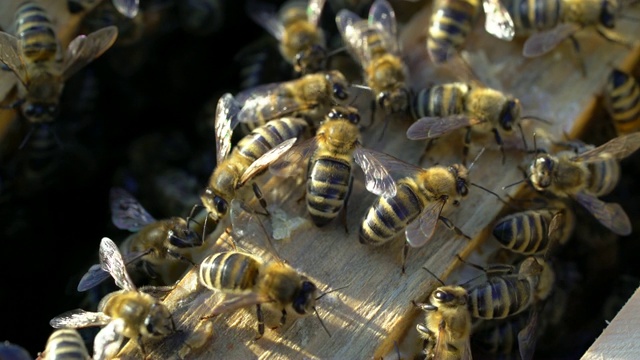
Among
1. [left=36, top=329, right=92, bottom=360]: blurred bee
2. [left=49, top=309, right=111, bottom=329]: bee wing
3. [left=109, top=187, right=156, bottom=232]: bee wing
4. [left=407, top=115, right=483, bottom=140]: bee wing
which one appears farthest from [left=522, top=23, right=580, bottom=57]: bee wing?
[left=36, top=329, right=92, bottom=360]: blurred bee

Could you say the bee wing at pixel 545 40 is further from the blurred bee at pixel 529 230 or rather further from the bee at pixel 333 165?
the bee at pixel 333 165

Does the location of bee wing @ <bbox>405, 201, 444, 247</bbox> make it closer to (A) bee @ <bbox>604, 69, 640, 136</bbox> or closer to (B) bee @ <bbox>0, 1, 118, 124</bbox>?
(A) bee @ <bbox>604, 69, 640, 136</bbox>

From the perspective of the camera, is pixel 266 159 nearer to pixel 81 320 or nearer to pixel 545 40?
pixel 81 320

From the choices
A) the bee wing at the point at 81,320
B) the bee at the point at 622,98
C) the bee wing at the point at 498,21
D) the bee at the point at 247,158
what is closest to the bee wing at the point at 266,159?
the bee at the point at 247,158

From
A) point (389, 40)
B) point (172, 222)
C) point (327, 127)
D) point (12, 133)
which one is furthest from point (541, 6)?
point (12, 133)

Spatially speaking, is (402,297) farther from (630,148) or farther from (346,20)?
(346,20)

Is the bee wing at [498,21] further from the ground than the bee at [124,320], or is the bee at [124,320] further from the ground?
the bee wing at [498,21]

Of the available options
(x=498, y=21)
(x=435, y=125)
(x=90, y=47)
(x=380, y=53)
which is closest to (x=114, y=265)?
(x=90, y=47)
